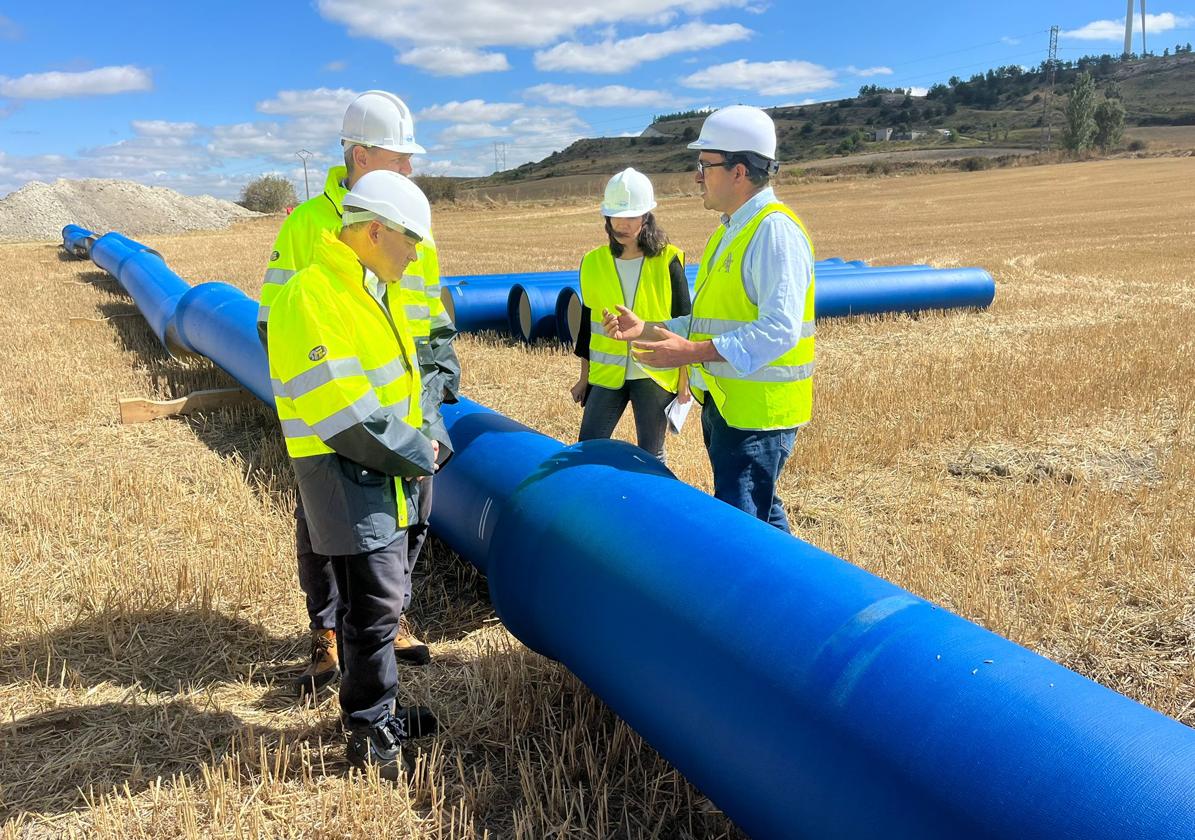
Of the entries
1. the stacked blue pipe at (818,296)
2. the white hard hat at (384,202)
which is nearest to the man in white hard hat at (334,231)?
the white hard hat at (384,202)

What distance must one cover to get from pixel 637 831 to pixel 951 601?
72.1 inches

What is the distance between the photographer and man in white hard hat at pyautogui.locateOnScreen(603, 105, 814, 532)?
2.86 m

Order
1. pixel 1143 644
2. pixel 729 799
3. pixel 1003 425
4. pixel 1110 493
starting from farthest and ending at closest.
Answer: pixel 1003 425 → pixel 1110 493 → pixel 1143 644 → pixel 729 799

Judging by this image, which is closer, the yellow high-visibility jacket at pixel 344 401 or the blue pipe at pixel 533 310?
the yellow high-visibility jacket at pixel 344 401

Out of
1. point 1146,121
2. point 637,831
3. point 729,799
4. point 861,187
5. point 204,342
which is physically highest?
Result: point 1146,121

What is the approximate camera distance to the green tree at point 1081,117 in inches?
2975

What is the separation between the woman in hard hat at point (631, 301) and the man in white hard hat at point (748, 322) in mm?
898

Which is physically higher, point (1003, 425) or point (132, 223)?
point (132, 223)

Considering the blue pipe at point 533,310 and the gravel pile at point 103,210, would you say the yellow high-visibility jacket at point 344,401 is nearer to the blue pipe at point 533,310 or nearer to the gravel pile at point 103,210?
the blue pipe at point 533,310

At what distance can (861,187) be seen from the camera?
50.3m

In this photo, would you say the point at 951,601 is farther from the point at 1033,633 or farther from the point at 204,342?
the point at 204,342

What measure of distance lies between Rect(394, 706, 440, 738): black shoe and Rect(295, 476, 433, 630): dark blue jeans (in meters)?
0.41

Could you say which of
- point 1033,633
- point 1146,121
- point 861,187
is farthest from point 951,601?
point 1146,121

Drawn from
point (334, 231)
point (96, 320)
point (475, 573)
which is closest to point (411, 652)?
point (475, 573)
